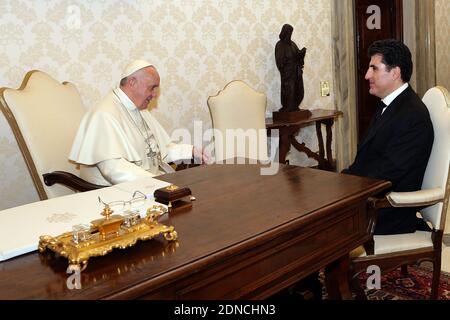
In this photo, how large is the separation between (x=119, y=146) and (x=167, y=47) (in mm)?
1579

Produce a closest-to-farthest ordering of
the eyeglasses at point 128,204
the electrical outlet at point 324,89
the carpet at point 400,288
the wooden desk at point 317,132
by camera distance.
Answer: the eyeglasses at point 128,204
the carpet at point 400,288
the wooden desk at point 317,132
the electrical outlet at point 324,89

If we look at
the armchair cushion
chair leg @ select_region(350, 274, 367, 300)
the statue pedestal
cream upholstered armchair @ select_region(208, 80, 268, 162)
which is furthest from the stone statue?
chair leg @ select_region(350, 274, 367, 300)

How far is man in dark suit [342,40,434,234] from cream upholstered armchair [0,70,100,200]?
149 cm

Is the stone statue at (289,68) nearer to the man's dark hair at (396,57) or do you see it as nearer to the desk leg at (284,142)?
the desk leg at (284,142)

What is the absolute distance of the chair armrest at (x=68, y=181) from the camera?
2.59m

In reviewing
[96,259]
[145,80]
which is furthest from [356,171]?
[96,259]

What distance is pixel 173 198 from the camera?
5.89 ft

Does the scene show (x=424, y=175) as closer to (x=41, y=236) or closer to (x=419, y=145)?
(x=419, y=145)

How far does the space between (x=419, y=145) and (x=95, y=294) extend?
181 cm

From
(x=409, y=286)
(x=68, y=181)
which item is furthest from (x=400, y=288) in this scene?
(x=68, y=181)

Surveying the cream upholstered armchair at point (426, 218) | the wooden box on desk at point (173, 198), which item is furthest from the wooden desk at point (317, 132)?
the wooden box on desk at point (173, 198)

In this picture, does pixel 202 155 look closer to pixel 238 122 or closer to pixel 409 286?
pixel 238 122

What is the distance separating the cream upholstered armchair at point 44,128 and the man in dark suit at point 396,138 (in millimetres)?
1488

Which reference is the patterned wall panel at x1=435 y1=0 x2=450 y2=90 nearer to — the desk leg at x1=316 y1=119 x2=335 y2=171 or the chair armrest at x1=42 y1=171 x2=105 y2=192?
the desk leg at x1=316 y1=119 x2=335 y2=171
